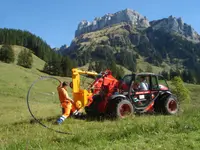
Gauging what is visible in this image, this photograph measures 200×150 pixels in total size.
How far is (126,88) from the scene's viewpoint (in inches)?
693

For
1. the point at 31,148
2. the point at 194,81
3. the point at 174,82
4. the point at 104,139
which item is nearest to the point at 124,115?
the point at 104,139

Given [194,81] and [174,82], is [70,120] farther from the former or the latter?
[194,81]

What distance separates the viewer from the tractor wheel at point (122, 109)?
15.8 meters

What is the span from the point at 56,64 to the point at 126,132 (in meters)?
129

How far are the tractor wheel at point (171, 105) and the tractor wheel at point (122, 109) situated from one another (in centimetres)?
247

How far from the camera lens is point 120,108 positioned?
15922 millimetres

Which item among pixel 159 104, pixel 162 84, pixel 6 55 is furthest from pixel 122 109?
pixel 6 55

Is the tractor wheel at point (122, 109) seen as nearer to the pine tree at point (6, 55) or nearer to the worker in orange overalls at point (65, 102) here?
the worker in orange overalls at point (65, 102)

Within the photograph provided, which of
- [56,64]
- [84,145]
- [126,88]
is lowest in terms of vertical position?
[84,145]

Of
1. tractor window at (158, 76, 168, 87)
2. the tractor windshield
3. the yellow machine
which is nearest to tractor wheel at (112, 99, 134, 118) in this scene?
the yellow machine

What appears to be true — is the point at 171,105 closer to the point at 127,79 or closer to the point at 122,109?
the point at 127,79

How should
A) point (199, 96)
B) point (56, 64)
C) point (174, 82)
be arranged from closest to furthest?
point (174, 82)
point (199, 96)
point (56, 64)

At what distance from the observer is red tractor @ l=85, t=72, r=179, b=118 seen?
53.5 feet

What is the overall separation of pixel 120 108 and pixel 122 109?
0.37m
